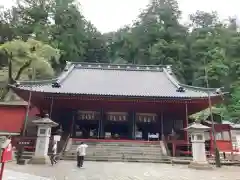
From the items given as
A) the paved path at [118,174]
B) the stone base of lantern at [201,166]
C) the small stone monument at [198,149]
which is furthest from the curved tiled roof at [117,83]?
the paved path at [118,174]

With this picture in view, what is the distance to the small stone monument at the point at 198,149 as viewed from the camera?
13500 millimetres

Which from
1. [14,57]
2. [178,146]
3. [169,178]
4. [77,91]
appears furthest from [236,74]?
[169,178]

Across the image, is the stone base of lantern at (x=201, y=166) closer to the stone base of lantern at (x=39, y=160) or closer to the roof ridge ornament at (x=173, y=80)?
the stone base of lantern at (x=39, y=160)

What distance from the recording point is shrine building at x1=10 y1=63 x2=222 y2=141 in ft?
65.3

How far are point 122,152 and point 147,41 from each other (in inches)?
1485

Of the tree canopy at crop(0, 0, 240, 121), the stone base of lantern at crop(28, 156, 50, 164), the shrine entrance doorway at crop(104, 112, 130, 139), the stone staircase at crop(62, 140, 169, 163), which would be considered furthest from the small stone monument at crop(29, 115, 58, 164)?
the tree canopy at crop(0, 0, 240, 121)

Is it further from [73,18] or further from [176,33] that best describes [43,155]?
[176,33]

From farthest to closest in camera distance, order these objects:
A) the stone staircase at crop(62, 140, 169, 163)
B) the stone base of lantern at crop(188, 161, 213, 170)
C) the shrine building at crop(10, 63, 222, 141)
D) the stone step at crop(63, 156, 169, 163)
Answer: the shrine building at crop(10, 63, 222, 141)
the stone staircase at crop(62, 140, 169, 163)
the stone step at crop(63, 156, 169, 163)
the stone base of lantern at crop(188, 161, 213, 170)

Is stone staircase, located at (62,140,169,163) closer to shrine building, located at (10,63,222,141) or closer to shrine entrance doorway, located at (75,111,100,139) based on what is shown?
shrine building, located at (10,63,222,141)

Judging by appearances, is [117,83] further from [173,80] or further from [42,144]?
→ [42,144]

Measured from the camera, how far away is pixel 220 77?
138ft

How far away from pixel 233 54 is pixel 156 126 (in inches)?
1172

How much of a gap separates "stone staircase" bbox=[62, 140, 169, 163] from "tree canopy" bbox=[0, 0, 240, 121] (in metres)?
17.3

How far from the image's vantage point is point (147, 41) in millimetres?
52000
